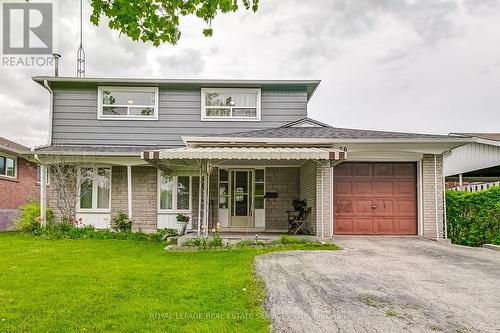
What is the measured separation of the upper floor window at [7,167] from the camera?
1906cm

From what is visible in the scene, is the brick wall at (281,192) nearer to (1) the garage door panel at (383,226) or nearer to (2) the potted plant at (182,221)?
(2) the potted plant at (182,221)

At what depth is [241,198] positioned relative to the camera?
605 inches

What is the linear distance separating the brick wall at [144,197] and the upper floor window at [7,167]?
7908 millimetres

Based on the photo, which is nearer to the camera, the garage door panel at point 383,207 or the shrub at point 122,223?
the garage door panel at point 383,207

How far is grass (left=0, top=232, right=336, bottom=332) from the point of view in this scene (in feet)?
15.1

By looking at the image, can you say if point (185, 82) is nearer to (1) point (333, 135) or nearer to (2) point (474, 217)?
(1) point (333, 135)

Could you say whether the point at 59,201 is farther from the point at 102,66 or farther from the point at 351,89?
the point at 351,89

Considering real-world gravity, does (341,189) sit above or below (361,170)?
below

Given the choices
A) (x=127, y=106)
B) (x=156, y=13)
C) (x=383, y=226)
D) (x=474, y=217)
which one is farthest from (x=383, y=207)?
(x=127, y=106)

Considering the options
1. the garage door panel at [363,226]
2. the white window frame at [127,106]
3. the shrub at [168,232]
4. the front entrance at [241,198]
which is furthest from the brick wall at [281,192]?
the white window frame at [127,106]

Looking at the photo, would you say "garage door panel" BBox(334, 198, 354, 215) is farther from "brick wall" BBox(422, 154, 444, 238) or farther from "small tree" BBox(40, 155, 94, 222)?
"small tree" BBox(40, 155, 94, 222)

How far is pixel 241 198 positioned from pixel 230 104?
12.7 ft

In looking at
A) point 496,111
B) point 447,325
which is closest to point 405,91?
point 496,111

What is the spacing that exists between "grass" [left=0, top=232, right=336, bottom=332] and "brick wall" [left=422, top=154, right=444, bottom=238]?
560cm
